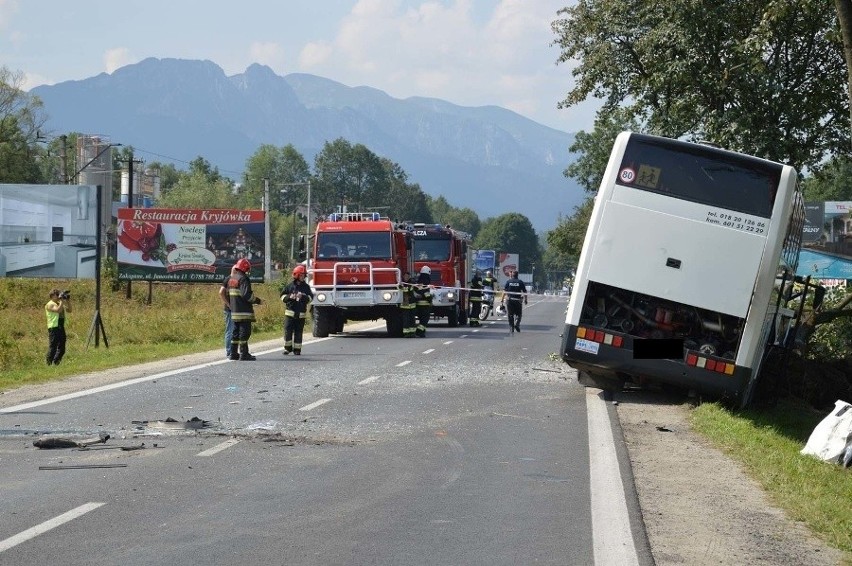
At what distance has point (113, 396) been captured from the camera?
1606 centimetres

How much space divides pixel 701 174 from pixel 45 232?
4275 centimetres

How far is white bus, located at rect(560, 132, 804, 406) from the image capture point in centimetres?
1500

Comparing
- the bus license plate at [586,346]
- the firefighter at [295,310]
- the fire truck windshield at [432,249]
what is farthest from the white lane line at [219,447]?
the fire truck windshield at [432,249]

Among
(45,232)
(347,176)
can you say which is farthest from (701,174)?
(347,176)

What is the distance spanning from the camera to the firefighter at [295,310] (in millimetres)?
23812

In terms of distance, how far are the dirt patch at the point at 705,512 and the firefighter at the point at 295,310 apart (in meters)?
11.5

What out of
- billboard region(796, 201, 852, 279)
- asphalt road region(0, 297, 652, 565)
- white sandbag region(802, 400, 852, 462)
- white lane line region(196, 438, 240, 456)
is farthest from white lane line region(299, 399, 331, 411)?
billboard region(796, 201, 852, 279)

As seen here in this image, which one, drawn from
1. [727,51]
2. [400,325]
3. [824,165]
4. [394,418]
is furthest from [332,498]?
[400,325]

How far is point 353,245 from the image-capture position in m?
31.7

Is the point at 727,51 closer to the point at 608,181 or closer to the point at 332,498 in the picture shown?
the point at 608,181

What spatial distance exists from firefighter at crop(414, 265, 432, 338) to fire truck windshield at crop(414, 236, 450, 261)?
4.04 meters

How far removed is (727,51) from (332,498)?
54.8ft

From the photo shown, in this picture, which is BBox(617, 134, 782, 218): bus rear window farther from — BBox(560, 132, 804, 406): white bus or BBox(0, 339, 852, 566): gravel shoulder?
BBox(0, 339, 852, 566): gravel shoulder

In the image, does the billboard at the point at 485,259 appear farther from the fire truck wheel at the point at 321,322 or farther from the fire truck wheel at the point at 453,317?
the fire truck wheel at the point at 321,322
